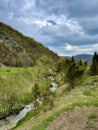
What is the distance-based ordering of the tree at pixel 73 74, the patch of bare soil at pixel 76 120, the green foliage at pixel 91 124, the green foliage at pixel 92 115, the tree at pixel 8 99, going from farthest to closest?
the tree at pixel 73 74
the tree at pixel 8 99
the green foliage at pixel 92 115
the patch of bare soil at pixel 76 120
the green foliage at pixel 91 124

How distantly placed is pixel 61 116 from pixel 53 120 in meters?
1.42

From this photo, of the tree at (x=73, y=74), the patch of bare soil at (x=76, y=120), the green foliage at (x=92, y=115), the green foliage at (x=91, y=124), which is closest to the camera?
the green foliage at (x=91, y=124)

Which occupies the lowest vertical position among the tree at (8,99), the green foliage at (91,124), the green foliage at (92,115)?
the tree at (8,99)

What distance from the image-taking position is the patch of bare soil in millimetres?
31594

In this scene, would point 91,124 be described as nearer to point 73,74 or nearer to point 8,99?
point 8,99

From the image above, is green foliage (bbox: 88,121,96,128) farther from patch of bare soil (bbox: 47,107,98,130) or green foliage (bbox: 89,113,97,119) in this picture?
green foliage (bbox: 89,113,97,119)

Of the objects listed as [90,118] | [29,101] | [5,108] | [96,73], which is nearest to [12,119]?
[5,108]

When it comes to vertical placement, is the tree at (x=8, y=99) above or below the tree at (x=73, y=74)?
below

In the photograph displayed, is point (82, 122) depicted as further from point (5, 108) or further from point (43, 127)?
point (5, 108)

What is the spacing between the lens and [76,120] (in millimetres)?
34094

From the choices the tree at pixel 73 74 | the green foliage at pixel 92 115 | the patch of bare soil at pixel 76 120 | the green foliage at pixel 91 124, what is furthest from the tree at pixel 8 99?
the green foliage at pixel 91 124

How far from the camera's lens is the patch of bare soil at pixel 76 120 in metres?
31.6

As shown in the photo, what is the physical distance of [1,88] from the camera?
7444cm

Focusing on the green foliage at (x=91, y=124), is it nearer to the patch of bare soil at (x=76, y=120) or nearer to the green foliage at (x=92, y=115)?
the patch of bare soil at (x=76, y=120)
